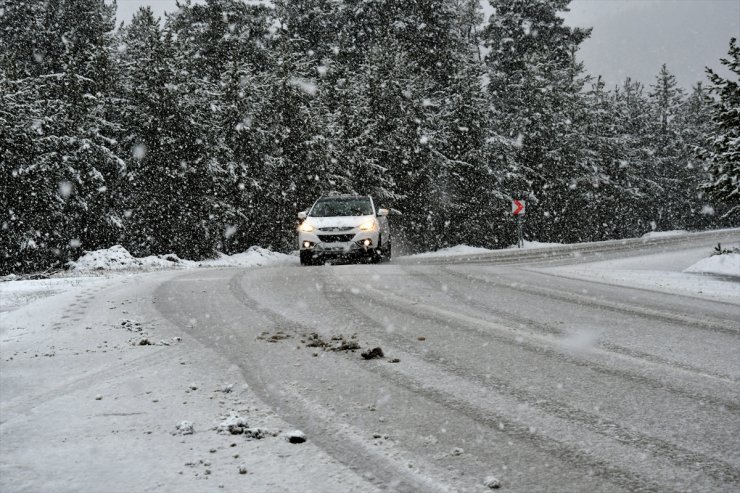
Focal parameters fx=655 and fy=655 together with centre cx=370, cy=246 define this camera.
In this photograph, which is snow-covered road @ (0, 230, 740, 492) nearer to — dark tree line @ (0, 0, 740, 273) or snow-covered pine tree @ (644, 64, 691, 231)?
dark tree line @ (0, 0, 740, 273)

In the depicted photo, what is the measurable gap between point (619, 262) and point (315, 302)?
1350cm

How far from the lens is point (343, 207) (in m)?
17.4

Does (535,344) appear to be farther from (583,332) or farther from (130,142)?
(130,142)

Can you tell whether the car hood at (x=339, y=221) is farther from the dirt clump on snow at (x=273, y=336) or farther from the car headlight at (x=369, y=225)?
the dirt clump on snow at (x=273, y=336)

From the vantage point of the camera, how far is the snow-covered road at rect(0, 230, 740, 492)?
131 inches

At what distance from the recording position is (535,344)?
21.1 ft

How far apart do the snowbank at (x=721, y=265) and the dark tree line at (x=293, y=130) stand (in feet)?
3.86

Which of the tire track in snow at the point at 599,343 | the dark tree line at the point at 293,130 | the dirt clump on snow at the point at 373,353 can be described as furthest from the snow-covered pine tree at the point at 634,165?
the dirt clump on snow at the point at 373,353

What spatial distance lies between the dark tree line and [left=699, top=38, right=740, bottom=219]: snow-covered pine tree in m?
0.05

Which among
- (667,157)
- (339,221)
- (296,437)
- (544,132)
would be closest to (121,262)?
(339,221)

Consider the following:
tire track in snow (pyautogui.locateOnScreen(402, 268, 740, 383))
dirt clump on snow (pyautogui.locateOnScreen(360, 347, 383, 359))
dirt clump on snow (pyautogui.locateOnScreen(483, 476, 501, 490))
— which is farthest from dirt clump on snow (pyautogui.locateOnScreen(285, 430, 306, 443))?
tire track in snow (pyautogui.locateOnScreen(402, 268, 740, 383))

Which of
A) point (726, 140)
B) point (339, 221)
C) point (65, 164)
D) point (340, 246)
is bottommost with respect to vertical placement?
point (340, 246)

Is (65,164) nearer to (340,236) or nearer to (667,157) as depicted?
(340,236)

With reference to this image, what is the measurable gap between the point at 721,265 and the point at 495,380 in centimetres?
1366
